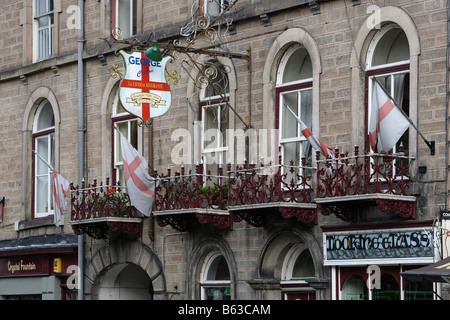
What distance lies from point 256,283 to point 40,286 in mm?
7298

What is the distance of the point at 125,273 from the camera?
24.7 metres

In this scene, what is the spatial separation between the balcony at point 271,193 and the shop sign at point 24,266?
23.1 feet

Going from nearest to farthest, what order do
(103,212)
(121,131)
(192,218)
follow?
(192,218) < (103,212) < (121,131)

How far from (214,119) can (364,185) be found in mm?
5376

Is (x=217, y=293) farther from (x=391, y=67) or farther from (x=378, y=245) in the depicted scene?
(x=391, y=67)

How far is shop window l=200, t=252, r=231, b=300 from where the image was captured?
70.8ft

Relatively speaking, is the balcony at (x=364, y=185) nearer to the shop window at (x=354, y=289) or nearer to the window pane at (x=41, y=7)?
the shop window at (x=354, y=289)

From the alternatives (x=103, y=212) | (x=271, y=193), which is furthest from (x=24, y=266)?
(x=271, y=193)

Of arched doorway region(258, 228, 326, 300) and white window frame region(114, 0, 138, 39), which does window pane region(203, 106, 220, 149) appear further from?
white window frame region(114, 0, 138, 39)

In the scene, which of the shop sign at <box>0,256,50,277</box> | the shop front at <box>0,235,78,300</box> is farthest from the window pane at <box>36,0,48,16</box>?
the shop sign at <box>0,256,50,277</box>

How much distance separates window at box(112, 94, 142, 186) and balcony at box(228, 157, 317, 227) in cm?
415

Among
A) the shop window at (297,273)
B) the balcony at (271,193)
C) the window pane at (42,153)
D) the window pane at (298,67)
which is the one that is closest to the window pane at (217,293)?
the shop window at (297,273)

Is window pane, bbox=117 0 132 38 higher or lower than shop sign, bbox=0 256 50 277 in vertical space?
higher

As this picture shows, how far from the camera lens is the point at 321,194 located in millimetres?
18547
